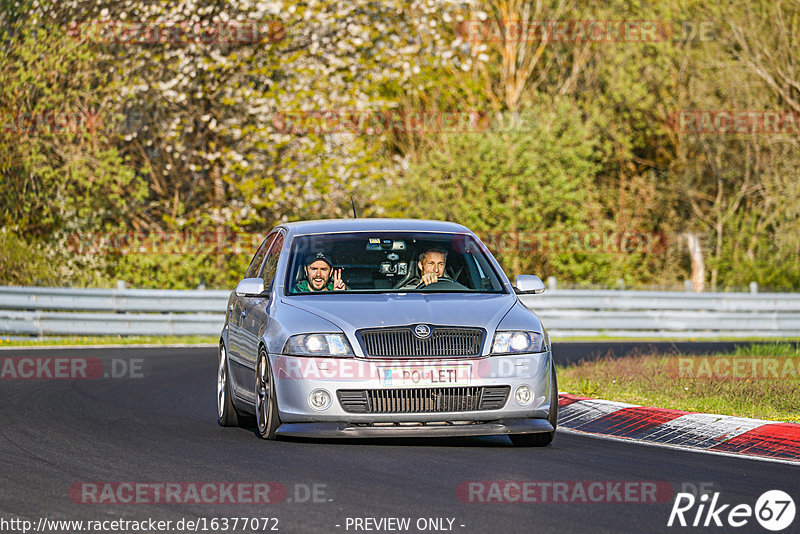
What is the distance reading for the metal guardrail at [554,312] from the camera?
903 inches

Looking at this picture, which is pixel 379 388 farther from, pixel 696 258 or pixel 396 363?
pixel 696 258

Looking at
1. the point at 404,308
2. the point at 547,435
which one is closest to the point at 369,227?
the point at 404,308

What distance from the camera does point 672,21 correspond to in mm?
39812

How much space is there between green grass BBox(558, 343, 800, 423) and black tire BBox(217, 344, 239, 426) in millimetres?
3744

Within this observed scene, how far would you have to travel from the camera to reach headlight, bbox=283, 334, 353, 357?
31.1 ft

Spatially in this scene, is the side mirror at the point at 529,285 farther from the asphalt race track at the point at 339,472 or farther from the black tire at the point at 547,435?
the asphalt race track at the point at 339,472

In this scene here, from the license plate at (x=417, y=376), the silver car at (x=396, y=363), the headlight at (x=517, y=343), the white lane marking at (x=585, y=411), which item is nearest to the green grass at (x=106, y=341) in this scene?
the white lane marking at (x=585, y=411)

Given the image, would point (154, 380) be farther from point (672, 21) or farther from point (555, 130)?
point (672, 21)

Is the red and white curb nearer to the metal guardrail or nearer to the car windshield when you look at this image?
the car windshield

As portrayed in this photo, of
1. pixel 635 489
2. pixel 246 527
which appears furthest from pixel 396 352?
pixel 246 527

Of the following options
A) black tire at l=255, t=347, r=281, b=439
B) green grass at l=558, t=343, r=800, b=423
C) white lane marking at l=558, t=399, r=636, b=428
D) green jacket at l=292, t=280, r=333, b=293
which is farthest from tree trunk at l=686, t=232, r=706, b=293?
black tire at l=255, t=347, r=281, b=439

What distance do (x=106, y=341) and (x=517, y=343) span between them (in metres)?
14.8

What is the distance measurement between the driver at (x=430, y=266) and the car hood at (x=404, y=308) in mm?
405

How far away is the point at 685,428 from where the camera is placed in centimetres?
1087
